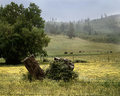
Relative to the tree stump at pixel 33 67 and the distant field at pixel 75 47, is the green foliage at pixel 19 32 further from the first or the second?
the distant field at pixel 75 47

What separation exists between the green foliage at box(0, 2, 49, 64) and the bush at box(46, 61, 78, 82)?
1885 cm

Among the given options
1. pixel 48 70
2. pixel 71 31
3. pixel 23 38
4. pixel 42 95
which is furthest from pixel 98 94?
pixel 71 31

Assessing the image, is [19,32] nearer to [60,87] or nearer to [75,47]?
[60,87]

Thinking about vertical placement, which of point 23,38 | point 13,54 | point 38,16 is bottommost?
point 13,54

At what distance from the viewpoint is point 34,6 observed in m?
33.1

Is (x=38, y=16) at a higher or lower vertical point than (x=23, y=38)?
higher

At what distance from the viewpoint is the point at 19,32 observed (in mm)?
31000

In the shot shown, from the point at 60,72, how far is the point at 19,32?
22311 millimetres

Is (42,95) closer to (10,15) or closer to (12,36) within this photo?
(12,36)

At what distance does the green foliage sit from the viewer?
2905 cm

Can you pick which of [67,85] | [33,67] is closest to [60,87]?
[67,85]

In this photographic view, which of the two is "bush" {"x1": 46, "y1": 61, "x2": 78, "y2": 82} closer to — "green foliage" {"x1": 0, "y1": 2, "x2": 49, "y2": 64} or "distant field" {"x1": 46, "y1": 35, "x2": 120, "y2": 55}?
"green foliage" {"x1": 0, "y1": 2, "x2": 49, "y2": 64}

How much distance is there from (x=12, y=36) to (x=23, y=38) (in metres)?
1.99

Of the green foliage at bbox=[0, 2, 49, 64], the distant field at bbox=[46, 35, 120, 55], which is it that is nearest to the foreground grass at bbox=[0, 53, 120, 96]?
the green foliage at bbox=[0, 2, 49, 64]
